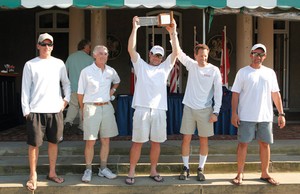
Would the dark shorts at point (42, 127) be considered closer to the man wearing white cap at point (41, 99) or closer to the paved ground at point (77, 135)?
the man wearing white cap at point (41, 99)

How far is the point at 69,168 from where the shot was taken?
6.05m

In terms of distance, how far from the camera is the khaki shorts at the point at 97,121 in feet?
18.0

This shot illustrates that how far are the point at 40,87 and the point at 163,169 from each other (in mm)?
2177

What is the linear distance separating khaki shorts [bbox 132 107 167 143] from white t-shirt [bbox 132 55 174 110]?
0.27 feet

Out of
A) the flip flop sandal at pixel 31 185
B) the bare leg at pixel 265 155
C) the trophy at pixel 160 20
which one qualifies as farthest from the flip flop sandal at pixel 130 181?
the trophy at pixel 160 20

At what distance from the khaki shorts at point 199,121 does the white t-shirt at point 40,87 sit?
5.69ft

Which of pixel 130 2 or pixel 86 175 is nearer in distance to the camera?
pixel 86 175

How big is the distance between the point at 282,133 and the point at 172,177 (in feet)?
11.1

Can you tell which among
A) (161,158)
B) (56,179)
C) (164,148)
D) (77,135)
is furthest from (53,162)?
(77,135)

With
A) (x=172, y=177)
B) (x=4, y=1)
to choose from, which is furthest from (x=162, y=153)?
(x=4, y=1)

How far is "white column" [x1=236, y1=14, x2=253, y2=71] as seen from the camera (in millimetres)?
9250

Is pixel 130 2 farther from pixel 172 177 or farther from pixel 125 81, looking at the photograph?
pixel 125 81

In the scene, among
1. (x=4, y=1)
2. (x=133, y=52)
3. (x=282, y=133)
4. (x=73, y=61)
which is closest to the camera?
(x=133, y=52)

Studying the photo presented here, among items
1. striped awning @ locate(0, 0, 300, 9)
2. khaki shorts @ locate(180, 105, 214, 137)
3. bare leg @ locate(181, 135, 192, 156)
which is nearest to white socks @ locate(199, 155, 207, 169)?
bare leg @ locate(181, 135, 192, 156)
